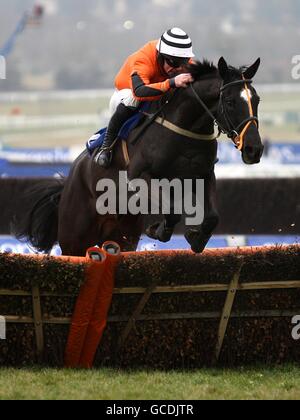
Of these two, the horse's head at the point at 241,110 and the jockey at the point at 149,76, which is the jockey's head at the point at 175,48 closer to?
the jockey at the point at 149,76

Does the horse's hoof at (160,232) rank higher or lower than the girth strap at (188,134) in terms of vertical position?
lower

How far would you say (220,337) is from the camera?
236 inches

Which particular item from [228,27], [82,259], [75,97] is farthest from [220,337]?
Result: [228,27]

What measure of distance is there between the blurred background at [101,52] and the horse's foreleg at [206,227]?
29049 millimetres

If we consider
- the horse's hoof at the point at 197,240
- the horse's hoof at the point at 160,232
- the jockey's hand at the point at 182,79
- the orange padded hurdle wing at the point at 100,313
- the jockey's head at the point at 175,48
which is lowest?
the orange padded hurdle wing at the point at 100,313

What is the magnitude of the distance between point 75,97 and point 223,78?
38.0m

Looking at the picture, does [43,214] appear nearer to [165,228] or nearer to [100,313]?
[165,228]

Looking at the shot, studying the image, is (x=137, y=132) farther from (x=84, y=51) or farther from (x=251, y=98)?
(x=84, y=51)

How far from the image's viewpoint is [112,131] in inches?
279

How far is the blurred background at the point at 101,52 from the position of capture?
3997cm

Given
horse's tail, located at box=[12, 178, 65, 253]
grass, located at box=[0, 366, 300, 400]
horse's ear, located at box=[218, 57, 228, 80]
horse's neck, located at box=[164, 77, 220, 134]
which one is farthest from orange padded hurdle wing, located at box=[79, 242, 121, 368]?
horse's tail, located at box=[12, 178, 65, 253]

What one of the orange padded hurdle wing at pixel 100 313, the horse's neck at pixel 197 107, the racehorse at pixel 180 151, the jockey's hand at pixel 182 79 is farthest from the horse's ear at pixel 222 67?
the orange padded hurdle wing at pixel 100 313

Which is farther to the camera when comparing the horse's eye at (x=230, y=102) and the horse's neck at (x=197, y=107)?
the horse's neck at (x=197, y=107)

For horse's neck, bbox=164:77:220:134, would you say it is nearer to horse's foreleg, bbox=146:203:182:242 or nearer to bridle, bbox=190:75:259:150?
bridle, bbox=190:75:259:150
